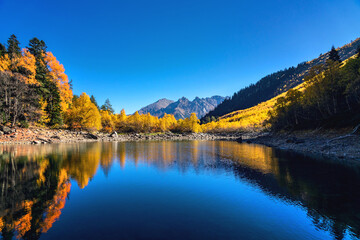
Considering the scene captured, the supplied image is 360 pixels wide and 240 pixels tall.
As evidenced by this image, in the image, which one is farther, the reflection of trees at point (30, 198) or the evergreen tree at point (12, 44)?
the evergreen tree at point (12, 44)

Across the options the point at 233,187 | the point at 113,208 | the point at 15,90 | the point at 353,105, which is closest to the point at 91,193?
the point at 113,208

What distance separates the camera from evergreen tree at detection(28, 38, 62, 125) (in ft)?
169

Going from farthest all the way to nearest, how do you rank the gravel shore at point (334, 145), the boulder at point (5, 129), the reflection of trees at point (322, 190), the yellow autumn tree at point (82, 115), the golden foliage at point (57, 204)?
the yellow autumn tree at point (82, 115)
the boulder at point (5, 129)
the gravel shore at point (334, 145)
the reflection of trees at point (322, 190)
the golden foliage at point (57, 204)

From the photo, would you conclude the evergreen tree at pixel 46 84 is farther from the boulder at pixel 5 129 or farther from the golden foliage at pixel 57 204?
the golden foliage at pixel 57 204

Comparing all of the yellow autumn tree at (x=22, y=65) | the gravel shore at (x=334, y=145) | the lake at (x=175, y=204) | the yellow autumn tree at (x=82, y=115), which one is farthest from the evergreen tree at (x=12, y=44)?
the gravel shore at (x=334, y=145)

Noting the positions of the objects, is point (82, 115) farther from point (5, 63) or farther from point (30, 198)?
point (30, 198)

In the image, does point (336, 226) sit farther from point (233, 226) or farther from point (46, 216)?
point (46, 216)

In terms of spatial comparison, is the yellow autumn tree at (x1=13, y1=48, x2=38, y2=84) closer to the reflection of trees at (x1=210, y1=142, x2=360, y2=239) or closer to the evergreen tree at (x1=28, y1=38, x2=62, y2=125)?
the evergreen tree at (x1=28, y1=38, x2=62, y2=125)

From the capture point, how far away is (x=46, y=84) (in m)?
52.5

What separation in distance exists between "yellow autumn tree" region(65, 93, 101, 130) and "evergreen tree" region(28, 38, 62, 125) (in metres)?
7.92

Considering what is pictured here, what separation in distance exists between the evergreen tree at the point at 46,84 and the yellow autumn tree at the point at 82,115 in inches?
312

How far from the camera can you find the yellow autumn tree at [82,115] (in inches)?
2452

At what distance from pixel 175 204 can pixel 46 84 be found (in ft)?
200

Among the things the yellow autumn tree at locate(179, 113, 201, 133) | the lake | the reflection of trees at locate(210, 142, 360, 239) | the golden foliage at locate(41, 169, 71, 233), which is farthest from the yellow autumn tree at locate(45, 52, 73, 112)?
the yellow autumn tree at locate(179, 113, 201, 133)
